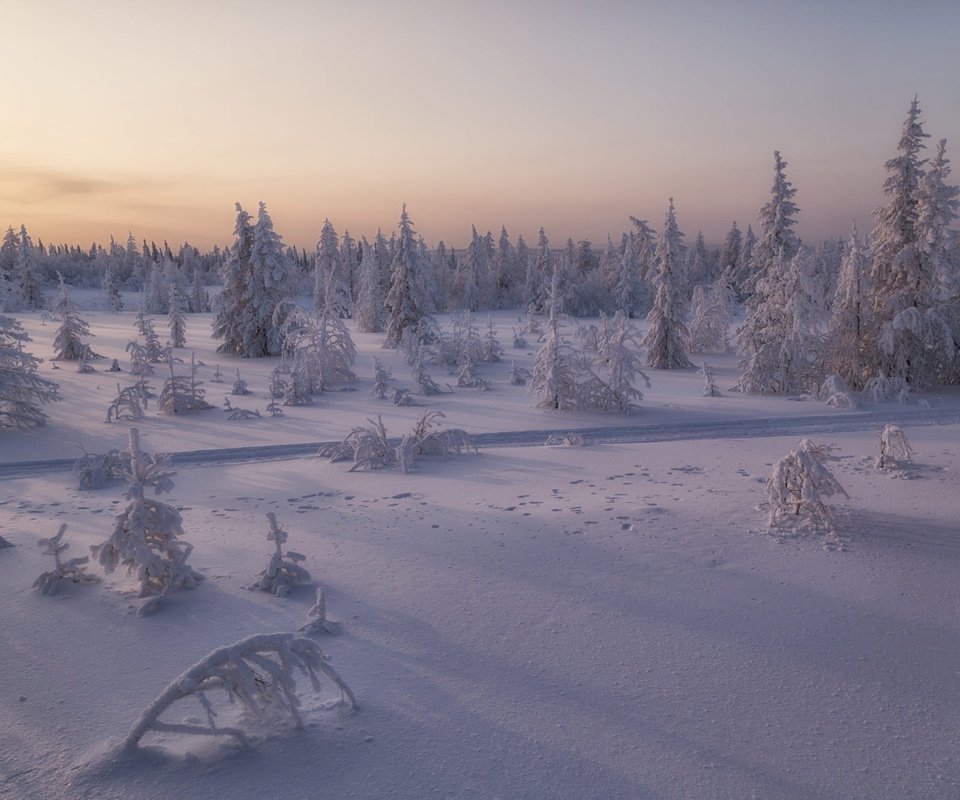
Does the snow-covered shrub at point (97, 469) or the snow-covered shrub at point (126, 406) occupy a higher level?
the snow-covered shrub at point (126, 406)

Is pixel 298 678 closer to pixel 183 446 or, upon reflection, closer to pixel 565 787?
pixel 565 787

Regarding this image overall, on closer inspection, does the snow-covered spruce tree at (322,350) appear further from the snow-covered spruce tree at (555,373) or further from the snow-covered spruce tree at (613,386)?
the snow-covered spruce tree at (613,386)

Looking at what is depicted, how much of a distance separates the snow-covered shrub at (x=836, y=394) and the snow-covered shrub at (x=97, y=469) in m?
18.6

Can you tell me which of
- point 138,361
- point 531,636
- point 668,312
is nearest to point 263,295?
point 138,361

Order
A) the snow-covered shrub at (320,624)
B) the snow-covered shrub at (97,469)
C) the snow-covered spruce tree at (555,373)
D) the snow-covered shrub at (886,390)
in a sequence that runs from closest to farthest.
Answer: the snow-covered shrub at (320,624), the snow-covered shrub at (97,469), the snow-covered spruce tree at (555,373), the snow-covered shrub at (886,390)

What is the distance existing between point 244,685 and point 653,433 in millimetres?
12884

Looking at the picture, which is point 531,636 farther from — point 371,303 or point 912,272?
point 371,303

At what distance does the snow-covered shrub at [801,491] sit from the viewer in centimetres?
860

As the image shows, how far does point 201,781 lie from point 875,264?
24668 mm

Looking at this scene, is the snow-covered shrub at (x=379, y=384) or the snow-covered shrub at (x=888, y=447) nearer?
the snow-covered shrub at (x=888, y=447)

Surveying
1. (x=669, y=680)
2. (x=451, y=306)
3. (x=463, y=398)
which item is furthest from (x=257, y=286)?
(x=451, y=306)

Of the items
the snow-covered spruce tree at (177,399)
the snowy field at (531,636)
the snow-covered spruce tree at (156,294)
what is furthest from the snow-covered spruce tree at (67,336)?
the snow-covered spruce tree at (156,294)

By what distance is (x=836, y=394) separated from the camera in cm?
1958

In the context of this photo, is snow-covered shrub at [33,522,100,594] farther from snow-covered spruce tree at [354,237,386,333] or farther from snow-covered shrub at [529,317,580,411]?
snow-covered spruce tree at [354,237,386,333]
